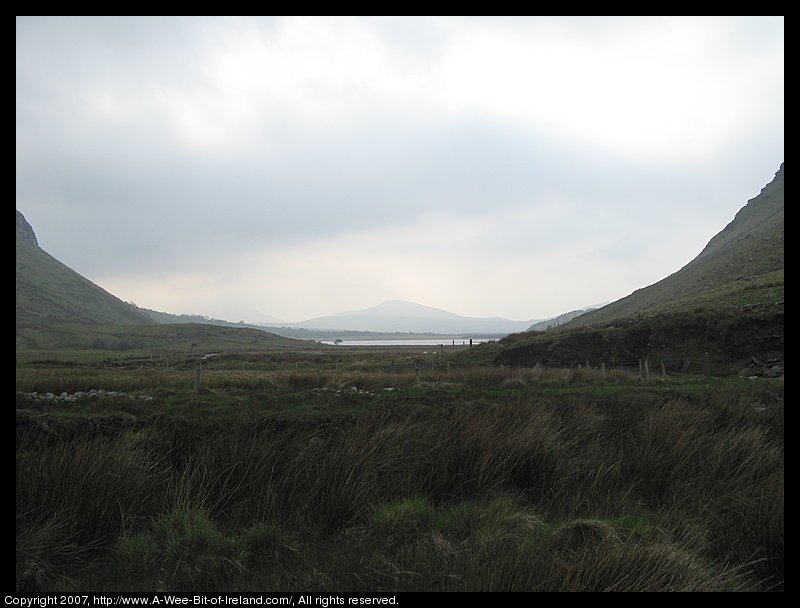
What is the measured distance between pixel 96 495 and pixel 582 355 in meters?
27.1

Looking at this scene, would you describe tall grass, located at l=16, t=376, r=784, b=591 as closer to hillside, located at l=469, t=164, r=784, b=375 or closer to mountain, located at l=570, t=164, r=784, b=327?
hillside, located at l=469, t=164, r=784, b=375

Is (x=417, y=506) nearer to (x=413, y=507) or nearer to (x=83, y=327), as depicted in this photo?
(x=413, y=507)

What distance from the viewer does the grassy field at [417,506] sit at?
3.40 meters

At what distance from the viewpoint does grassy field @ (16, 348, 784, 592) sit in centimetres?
340

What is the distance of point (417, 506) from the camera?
475cm

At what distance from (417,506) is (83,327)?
148089 mm

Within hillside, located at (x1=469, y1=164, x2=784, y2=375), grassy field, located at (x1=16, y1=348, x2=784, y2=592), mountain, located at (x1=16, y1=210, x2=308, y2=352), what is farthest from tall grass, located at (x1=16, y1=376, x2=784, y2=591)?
mountain, located at (x1=16, y1=210, x2=308, y2=352)

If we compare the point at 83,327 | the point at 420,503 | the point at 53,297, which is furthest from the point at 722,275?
the point at 53,297

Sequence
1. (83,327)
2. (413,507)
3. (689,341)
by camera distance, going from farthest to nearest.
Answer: (83,327)
(689,341)
(413,507)

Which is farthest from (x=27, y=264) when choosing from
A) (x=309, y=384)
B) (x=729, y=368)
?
(x=729, y=368)

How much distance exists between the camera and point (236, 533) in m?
4.42

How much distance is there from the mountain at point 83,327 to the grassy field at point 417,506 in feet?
209

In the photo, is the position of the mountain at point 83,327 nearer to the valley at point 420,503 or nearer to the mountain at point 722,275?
the mountain at point 722,275
